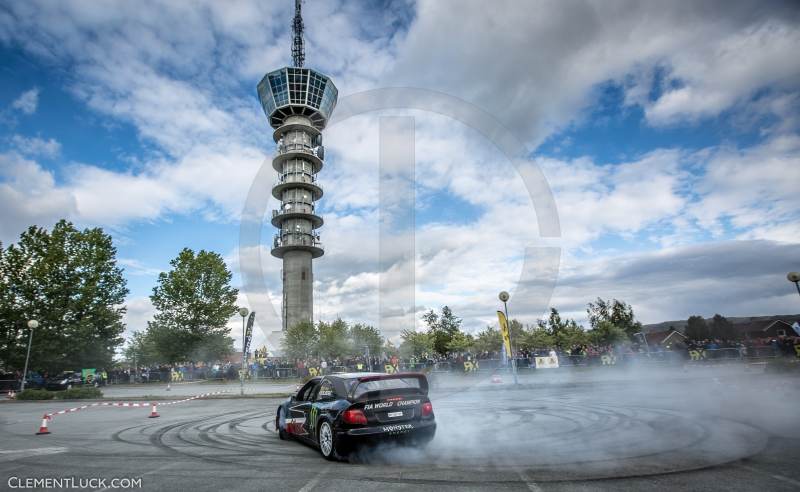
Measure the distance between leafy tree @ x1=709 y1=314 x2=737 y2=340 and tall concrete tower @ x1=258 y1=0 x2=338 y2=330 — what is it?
69863 millimetres

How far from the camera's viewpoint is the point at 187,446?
831cm

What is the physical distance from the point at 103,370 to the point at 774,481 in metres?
47.5

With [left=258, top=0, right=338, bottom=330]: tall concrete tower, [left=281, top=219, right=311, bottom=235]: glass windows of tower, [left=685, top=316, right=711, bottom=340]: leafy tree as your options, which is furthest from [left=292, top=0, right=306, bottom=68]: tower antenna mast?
[left=685, top=316, right=711, bottom=340]: leafy tree

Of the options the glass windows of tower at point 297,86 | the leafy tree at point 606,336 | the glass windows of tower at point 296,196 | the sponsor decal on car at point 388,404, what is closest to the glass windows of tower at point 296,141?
the glass windows of tower at point 297,86

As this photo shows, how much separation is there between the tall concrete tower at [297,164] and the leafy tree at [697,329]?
68.3 m

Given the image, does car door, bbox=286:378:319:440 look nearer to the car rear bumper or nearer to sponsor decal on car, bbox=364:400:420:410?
the car rear bumper

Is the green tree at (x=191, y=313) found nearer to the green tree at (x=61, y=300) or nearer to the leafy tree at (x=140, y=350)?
the green tree at (x=61, y=300)

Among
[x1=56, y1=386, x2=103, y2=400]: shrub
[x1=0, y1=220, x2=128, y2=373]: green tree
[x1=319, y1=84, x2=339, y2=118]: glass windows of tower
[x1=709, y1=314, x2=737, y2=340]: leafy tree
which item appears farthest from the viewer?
[x1=709, y1=314, x2=737, y2=340]: leafy tree

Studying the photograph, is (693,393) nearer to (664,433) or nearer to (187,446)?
(664,433)

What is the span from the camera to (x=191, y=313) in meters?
43.8

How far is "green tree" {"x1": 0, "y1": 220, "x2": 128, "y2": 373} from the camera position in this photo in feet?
115

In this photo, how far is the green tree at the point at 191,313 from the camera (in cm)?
4297

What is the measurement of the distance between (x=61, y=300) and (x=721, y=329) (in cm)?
9505

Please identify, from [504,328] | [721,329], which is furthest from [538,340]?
[504,328]
